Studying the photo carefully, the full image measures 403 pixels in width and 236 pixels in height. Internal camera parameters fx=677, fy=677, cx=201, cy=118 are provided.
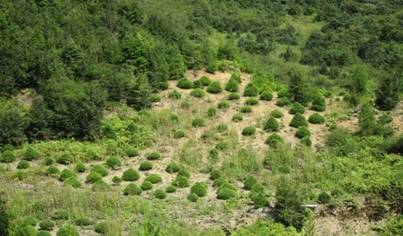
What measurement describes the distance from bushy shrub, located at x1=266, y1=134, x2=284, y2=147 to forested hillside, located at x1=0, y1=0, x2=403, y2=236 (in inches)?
5.3

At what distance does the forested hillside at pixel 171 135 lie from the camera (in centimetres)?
3181

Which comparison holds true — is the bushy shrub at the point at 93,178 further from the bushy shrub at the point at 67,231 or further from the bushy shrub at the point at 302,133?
the bushy shrub at the point at 302,133

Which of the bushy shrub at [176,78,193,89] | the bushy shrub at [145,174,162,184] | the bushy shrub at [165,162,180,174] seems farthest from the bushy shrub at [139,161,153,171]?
the bushy shrub at [176,78,193,89]

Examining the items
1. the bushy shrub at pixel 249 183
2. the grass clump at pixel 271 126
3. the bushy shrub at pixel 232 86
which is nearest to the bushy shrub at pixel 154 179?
the bushy shrub at pixel 249 183

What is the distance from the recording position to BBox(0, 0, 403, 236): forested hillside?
31812mm

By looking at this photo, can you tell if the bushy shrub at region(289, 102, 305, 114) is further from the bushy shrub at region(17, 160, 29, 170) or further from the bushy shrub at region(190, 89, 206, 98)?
the bushy shrub at region(17, 160, 29, 170)

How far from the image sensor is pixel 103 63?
1841 inches

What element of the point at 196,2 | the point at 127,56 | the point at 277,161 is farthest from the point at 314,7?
the point at 277,161

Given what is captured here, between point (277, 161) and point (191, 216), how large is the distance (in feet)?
27.6

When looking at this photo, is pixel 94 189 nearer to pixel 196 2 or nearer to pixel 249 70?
pixel 249 70

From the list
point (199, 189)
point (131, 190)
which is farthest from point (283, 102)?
point (131, 190)

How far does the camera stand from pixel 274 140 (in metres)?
40.5

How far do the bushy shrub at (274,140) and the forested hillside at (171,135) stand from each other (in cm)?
13

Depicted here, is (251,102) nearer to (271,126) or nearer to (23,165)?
(271,126)
